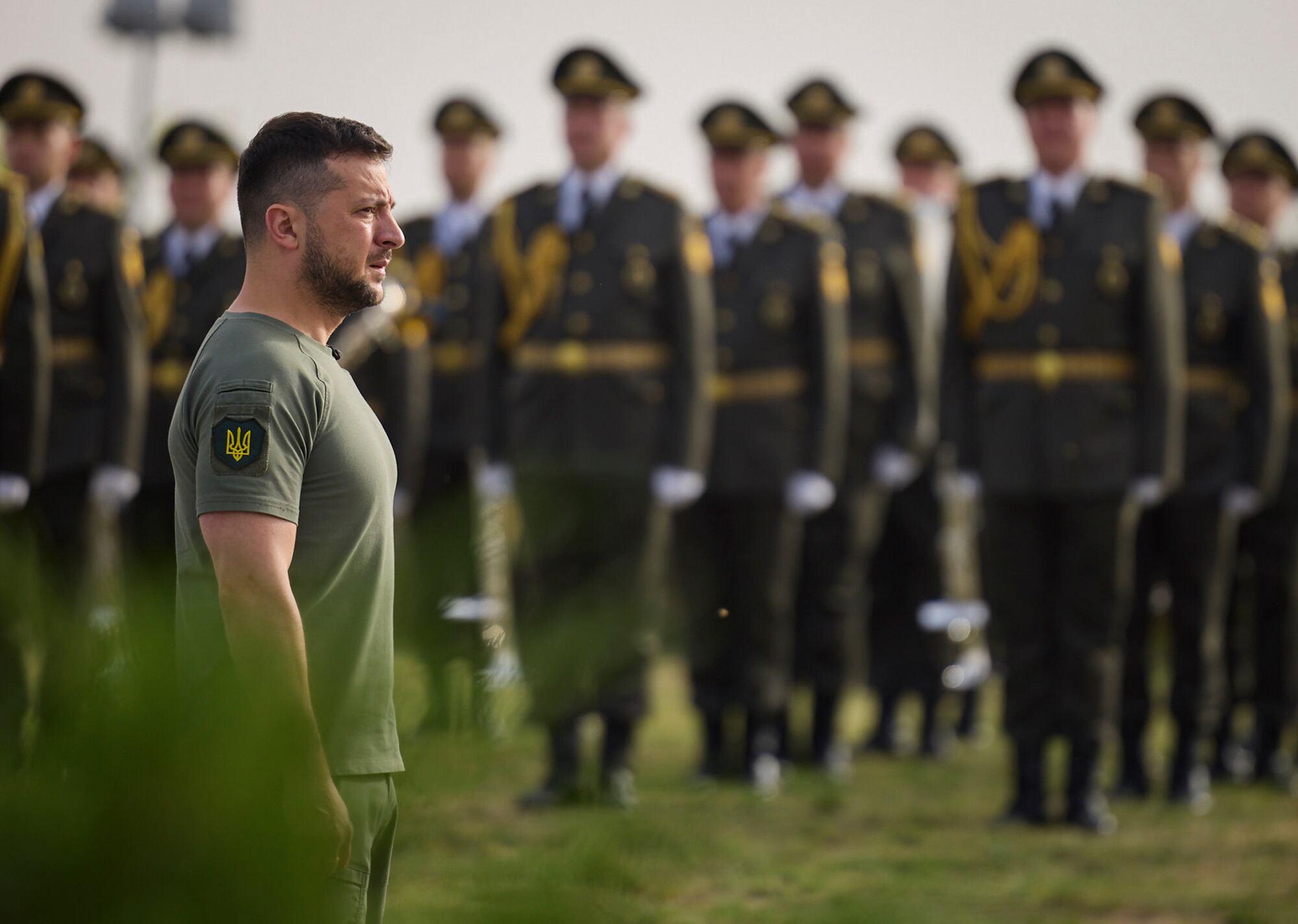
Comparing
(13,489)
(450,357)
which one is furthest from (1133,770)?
(13,489)

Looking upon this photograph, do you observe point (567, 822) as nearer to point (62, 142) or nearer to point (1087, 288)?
point (1087, 288)

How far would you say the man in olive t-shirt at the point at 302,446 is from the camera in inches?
73.7

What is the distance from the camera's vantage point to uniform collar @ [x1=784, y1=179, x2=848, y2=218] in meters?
8.24

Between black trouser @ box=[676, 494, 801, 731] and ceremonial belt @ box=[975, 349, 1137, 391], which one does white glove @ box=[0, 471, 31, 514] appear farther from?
ceremonial belt @ box=[975, 349, 1137, 391]

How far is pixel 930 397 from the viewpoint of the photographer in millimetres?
8164

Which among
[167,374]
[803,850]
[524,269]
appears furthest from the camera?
[167,374]

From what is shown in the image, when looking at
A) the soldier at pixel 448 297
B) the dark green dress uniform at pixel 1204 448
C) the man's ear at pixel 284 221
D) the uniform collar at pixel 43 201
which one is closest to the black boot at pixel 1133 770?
the dark green dress uniform at pixel 1204 448

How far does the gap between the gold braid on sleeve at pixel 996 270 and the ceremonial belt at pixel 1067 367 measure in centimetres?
16

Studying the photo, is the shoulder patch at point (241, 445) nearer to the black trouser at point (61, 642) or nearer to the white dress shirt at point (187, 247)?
the black trouser at point (61, 642)

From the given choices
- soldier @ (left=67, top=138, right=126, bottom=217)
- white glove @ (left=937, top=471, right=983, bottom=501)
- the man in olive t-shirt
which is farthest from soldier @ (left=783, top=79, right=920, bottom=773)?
the man in olive t-shirt

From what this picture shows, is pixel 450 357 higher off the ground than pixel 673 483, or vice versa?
pixel 450 357

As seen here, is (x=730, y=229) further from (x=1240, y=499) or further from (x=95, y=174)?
(x=95, y=174)

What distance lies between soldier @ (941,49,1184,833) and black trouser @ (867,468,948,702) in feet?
7.59

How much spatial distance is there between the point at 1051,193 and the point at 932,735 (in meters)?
3.08
